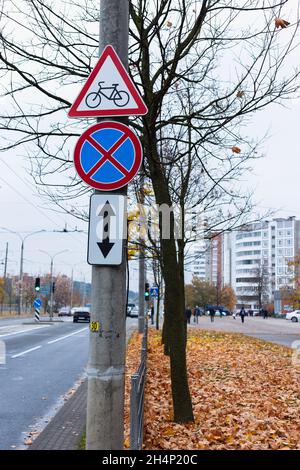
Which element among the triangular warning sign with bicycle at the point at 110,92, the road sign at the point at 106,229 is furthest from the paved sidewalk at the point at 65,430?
the triangular warning sign with bicycle at the point at 110,92

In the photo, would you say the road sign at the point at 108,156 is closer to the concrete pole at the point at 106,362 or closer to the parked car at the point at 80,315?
the concrete pole at the point at 106,362

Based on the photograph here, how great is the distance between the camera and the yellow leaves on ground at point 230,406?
6.20 metres

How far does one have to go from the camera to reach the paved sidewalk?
6.43 metres

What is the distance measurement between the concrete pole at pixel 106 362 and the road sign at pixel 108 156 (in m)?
0.60

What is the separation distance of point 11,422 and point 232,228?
9.86 meters

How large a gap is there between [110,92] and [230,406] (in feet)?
18.6

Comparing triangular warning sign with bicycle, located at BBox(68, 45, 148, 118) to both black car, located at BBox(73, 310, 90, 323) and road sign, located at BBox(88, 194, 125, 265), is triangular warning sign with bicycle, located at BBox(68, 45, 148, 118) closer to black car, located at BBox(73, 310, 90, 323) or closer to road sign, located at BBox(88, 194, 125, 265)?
road sign, located at BBox(88, 194, 125, 265)

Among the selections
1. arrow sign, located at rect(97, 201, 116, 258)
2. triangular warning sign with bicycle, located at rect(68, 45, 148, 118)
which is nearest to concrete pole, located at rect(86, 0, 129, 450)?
arrow sign, located at rect(97, 201, 116, 258)

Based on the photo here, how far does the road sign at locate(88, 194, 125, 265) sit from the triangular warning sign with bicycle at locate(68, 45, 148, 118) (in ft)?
2.04

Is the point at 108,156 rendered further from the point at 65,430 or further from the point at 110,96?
the point at 65,430

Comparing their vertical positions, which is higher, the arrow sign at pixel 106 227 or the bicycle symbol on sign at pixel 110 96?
the bicycle symbol on sign at pixel 110 96

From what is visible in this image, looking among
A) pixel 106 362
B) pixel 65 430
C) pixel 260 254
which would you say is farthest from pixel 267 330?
pixel 260 254

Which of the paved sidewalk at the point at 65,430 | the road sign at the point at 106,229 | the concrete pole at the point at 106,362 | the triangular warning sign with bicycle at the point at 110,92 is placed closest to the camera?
the concrete pole at the point at 106,362
